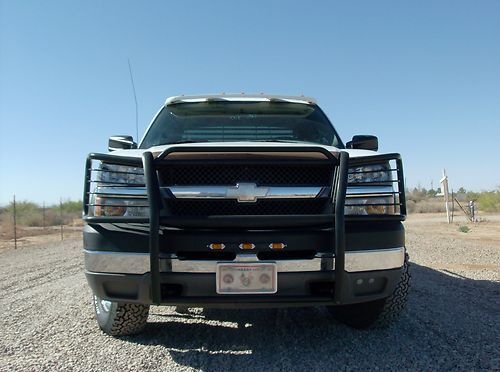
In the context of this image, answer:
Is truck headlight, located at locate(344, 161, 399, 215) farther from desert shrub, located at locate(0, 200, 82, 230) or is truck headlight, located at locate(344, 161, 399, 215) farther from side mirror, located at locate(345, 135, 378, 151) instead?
desert shrub, located at locate(0, 200, 82, 230)

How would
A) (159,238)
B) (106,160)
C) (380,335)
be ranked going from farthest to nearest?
1. (380,335)
2. (106,160)
3. (159,238)

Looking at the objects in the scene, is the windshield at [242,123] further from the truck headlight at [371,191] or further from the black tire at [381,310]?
the black tire at [381,310]

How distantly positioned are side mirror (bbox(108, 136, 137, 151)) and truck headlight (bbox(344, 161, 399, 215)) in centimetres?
207

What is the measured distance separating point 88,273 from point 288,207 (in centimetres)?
143

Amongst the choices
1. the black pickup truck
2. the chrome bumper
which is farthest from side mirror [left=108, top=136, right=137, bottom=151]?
the chrome bumper

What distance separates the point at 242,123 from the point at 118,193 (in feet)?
6.25

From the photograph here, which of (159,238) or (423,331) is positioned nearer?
(159,238)

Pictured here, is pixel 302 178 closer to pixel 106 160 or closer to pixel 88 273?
pixel 106 160

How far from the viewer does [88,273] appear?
124 inches

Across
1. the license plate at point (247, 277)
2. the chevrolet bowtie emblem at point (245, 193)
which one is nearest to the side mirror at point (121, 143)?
the chevrolet bowtie emblem at point (245, 193)

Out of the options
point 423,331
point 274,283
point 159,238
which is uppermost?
point 159,238

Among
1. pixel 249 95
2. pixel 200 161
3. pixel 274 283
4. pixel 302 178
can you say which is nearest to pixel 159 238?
pixel 200 161

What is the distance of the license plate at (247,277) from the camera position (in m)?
2.92

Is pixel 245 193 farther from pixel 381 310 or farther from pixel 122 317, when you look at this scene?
pixel 381 310
